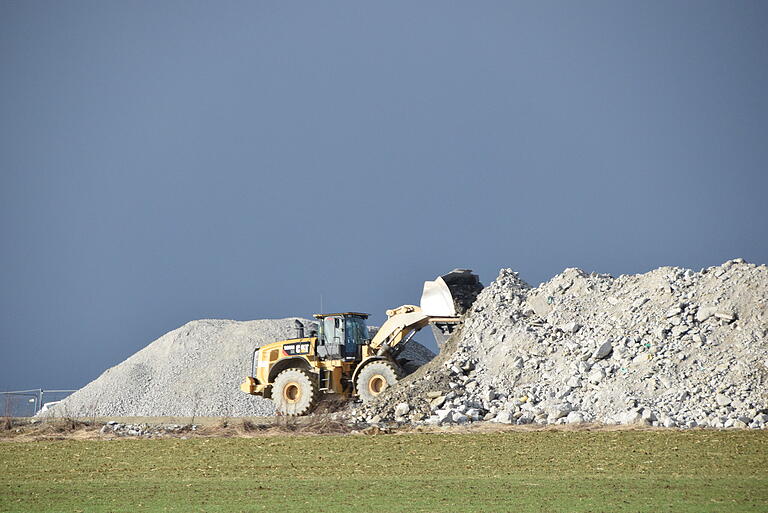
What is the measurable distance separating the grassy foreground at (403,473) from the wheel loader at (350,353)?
5.47 meters

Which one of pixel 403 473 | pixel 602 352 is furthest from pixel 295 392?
pixel 403 473

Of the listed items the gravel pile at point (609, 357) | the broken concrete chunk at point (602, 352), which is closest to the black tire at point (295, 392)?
the gravel pile at point (609, 357)

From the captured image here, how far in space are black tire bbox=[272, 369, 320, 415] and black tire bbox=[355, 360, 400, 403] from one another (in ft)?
4.55

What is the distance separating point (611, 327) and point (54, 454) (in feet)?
45.3

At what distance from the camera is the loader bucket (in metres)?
27.6

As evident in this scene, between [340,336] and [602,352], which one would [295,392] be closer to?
[340,336]

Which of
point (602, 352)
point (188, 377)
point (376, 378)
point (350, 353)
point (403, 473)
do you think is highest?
point (350, 353)

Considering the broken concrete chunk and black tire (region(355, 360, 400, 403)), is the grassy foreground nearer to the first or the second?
the broken concrete chunk

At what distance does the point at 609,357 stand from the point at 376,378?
641cm

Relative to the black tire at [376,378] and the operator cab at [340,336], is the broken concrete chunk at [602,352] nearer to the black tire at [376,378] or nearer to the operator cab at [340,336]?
the black tire at [376,378]

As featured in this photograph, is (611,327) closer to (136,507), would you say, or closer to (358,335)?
(358,335)

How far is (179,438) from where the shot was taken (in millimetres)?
21703

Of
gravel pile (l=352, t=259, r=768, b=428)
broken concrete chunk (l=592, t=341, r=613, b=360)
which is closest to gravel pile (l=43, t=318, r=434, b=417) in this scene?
gravel pile (l=352, t=259, r=768, b=428)

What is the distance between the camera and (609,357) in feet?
76.9
